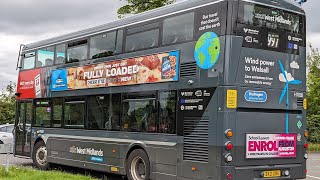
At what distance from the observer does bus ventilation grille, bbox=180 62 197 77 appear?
10.4m

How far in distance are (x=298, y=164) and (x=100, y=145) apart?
5413 millimetres

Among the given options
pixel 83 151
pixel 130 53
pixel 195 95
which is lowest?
pixel 83 151

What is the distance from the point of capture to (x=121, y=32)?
12.9 meters

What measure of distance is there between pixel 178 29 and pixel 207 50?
1.22 metres

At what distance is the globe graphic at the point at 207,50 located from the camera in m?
9.91

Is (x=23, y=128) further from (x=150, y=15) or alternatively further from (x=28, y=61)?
(x=150, y=15)

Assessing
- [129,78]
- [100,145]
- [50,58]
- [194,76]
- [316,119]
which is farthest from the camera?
[316,119]

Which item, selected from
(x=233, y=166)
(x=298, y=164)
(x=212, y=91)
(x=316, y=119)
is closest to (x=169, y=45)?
(x=212, y=91)

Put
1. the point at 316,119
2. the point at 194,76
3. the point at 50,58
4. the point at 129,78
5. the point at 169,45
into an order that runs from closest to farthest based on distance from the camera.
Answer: the point at 194,76, the point at 169,45, the point at 129,78, the point at 50,58, the point at 316,119

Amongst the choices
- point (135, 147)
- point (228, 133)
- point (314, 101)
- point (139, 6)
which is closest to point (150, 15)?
point (135, 147)

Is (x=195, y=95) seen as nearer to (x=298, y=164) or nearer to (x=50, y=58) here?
(x=298, y=164)

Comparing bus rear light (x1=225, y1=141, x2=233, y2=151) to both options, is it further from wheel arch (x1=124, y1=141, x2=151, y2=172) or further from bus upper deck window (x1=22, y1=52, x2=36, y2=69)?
bus upper deck window (x1=22, y1=52, x2=36, y2=69)

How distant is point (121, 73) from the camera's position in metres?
12.8

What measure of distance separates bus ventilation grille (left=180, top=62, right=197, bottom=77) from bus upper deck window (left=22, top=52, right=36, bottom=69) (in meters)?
7.97
